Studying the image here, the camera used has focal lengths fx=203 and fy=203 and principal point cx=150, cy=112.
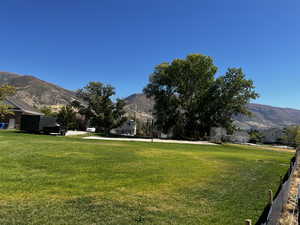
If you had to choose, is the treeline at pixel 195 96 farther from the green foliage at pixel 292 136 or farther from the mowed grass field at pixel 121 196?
the green foliage at pixel 292 136

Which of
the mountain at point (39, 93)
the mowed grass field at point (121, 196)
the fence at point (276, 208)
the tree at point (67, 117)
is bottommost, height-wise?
the mowed grass field at point (121, 196)

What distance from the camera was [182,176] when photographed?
7.63 meters

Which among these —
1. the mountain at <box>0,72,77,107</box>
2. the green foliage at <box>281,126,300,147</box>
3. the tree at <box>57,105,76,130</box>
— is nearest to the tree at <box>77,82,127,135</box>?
the tree at <box>57,105,76,130</box>

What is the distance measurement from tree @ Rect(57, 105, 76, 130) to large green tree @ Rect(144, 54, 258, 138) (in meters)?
19.0

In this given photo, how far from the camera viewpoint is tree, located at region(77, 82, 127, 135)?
46688 mm

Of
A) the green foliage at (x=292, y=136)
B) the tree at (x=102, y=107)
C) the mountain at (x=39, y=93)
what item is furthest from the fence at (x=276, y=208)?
the mountain at (x=39, y=93)

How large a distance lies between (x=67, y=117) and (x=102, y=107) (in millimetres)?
7941

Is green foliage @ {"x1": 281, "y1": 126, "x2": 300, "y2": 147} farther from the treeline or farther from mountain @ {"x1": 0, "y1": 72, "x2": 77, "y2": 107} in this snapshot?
mountain @ {"x1": 0, "y1": 72, "x2": 77, "y2": 107}

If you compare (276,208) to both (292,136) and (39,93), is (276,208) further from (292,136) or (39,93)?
(39,93)

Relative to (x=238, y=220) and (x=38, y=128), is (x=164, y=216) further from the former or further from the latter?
(x=38, y=128)

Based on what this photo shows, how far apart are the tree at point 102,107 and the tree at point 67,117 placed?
A: 3.27 meters

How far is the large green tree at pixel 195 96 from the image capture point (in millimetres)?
39531

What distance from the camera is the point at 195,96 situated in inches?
1640

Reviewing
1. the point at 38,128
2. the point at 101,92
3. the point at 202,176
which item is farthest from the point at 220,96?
the point at 202,176
